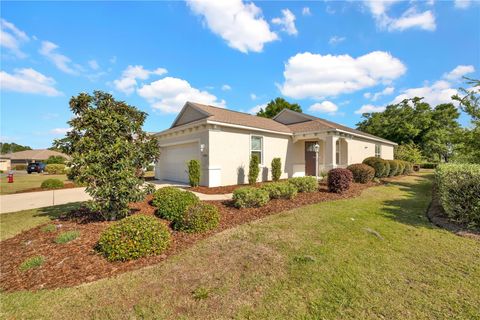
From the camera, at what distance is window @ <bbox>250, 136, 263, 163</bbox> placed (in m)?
12.4

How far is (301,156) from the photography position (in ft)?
49.3

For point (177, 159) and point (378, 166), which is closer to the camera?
point (378, 166)

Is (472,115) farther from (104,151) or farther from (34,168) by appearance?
(34,168)

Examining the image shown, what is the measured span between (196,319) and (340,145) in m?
15.3

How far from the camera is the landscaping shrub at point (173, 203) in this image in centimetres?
545

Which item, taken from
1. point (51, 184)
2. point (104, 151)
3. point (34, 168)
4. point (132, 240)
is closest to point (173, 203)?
point (132, 240)

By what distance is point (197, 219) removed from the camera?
4.90 meters

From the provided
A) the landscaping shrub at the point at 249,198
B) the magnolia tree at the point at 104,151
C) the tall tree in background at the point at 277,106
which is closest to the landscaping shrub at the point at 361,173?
the landscaping shrub at the point at 249,198

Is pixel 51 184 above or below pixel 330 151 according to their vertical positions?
below

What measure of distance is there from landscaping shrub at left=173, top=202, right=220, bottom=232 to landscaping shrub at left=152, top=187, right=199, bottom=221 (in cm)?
28

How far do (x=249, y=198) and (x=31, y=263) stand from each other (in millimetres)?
4797

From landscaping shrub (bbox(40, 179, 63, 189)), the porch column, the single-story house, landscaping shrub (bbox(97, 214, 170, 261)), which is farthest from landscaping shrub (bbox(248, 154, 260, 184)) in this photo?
the single-story house

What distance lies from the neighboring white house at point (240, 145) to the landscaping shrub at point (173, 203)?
183 inches

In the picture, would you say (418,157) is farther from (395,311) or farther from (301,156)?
(395,311)
